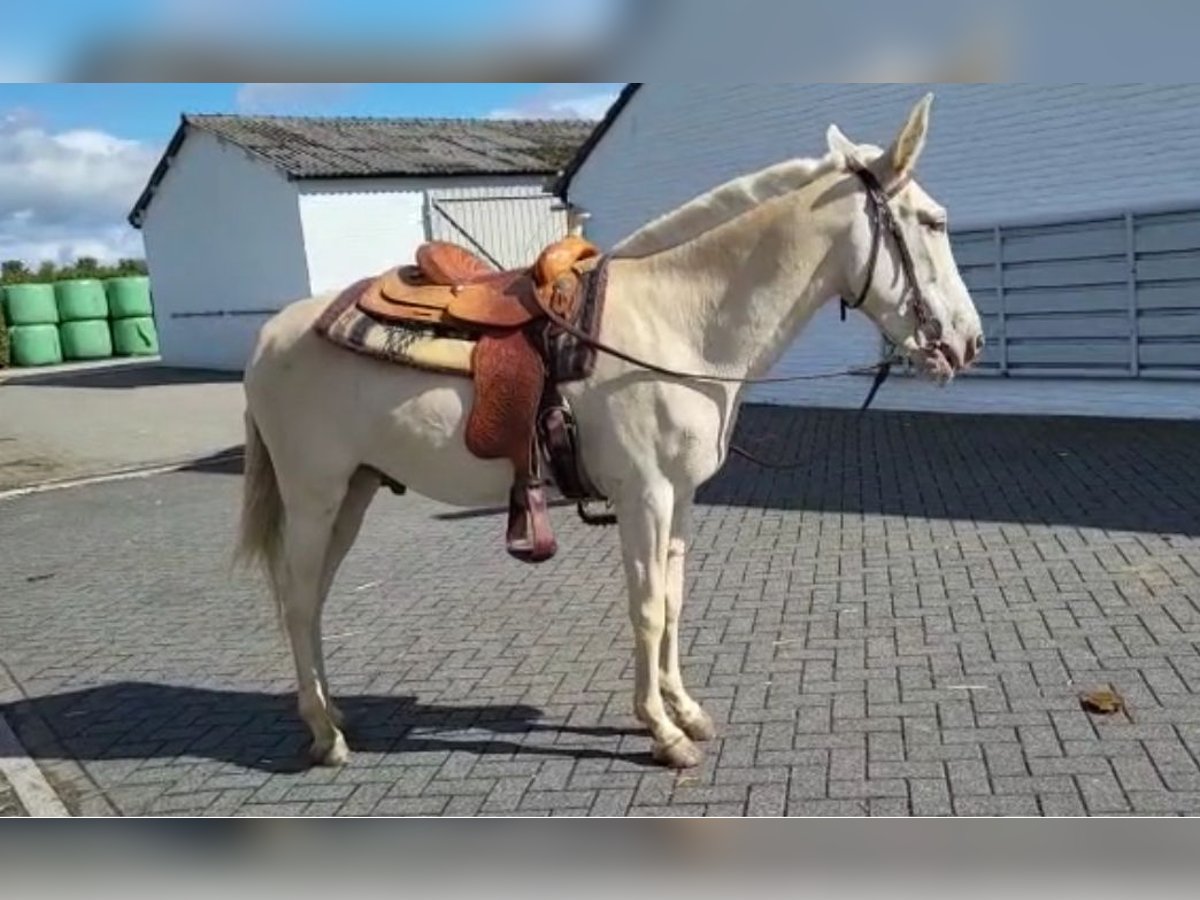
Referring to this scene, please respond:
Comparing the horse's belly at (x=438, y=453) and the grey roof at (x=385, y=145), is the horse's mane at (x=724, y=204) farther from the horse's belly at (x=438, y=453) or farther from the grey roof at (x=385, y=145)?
the grey roof at (x=385, y=145)

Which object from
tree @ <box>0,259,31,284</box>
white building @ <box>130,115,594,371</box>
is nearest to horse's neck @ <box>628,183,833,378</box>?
white building @ <box>130,115,594,371</box>

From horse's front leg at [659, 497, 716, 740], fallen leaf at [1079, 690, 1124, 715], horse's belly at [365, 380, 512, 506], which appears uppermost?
horse's belly at [365, 380, 512, 506]

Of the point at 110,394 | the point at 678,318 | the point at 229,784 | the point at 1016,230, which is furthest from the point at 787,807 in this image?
the point at 110,394

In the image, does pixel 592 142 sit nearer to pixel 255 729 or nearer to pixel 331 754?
pixel 255 729

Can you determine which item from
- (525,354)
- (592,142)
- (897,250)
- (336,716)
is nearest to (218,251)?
(592,142)

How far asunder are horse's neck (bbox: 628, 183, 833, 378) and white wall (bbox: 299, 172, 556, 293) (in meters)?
17.3

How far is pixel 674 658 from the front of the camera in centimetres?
426

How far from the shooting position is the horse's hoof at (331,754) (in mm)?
4191

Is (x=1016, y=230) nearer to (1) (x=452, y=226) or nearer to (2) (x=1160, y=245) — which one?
(2) (x=1160, y=245)

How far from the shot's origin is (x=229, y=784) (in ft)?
13.6

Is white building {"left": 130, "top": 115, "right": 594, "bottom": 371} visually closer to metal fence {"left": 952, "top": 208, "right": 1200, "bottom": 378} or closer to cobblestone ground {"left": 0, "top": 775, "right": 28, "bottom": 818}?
metal fence {"left": 952, "top": 208, "right": 1200, "bottom": 378}

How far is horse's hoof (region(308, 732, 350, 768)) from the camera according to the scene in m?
4.19

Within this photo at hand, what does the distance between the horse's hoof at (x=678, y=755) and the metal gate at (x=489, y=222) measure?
17.4 m

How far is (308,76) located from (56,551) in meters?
5.70
